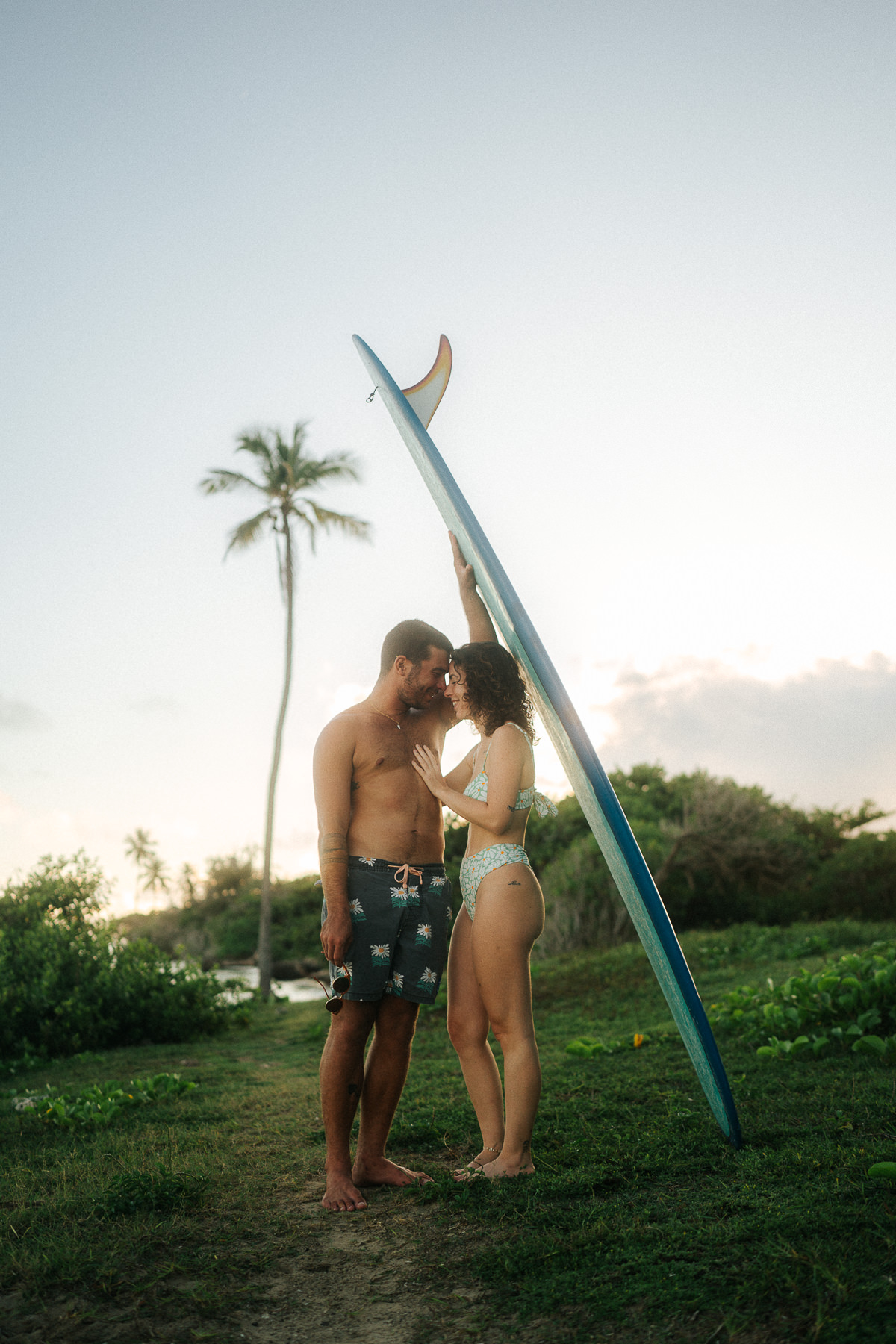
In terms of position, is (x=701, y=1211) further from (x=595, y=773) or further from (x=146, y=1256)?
(x=146, y=1256)

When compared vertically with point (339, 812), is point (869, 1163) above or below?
below

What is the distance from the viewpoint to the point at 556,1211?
2947 mm

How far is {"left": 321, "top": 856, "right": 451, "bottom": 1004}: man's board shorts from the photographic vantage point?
3.50 meters

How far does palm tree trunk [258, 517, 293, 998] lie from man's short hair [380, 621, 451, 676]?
14.5 metres

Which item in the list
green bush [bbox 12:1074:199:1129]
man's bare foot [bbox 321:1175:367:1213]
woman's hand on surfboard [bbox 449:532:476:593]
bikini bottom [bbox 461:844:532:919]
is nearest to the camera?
man's bare foot [bbox 321:1175:367:1213]

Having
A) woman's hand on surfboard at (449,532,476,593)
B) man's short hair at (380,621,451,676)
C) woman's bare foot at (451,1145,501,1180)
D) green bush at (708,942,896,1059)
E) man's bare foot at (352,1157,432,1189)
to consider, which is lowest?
man's bare foot at (352,1157,432,1189)

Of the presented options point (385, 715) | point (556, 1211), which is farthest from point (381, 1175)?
point (385, 715)

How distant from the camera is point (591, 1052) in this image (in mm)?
5848

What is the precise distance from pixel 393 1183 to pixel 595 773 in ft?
6.02

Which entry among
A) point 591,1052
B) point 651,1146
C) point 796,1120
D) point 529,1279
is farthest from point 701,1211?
point 591,1052

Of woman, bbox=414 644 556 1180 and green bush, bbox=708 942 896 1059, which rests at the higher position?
woman, bbox=414 644 556 1180

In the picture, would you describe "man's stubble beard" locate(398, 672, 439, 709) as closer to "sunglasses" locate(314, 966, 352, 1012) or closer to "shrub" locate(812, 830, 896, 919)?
"sunglasses" locate(314, 966, 352, 1012)

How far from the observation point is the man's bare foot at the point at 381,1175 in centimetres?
355

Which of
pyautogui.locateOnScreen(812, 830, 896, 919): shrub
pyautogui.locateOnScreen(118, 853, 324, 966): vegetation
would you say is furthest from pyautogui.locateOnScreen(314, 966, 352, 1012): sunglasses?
pyautogui.locateOnScreen(118, 853, 324, 966): vegetation
